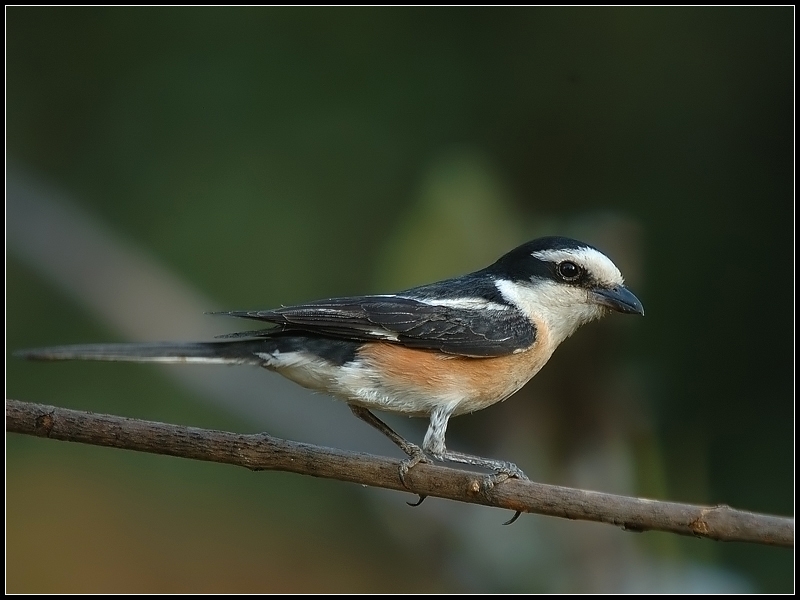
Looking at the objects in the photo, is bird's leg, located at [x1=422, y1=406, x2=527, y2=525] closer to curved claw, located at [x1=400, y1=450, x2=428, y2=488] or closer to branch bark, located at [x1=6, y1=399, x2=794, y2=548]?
curved claw, located at [x1=400, y1=450, x2=428, y2=488]

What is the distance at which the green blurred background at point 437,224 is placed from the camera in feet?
13.0

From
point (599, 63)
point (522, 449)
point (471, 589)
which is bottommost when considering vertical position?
point (471, 589)

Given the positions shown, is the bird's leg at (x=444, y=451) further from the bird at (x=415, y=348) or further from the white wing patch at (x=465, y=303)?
the white wing patch at (x=465, y=303)

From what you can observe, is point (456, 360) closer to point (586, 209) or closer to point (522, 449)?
point (522, 449)

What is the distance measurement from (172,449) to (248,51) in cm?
456

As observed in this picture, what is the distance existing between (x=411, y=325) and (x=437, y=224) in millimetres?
1165

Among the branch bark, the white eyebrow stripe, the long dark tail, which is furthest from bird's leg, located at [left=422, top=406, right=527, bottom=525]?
the white eyebrow stripe

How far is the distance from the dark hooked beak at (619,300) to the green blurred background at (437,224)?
53 centimetres

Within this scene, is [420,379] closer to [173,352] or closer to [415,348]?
[415,348]

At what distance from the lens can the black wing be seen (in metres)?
3.34

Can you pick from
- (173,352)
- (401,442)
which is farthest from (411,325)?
(173,352)

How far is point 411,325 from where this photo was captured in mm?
3410

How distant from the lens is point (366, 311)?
3.41 meters

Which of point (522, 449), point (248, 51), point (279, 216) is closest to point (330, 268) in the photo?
point (279, 216)
